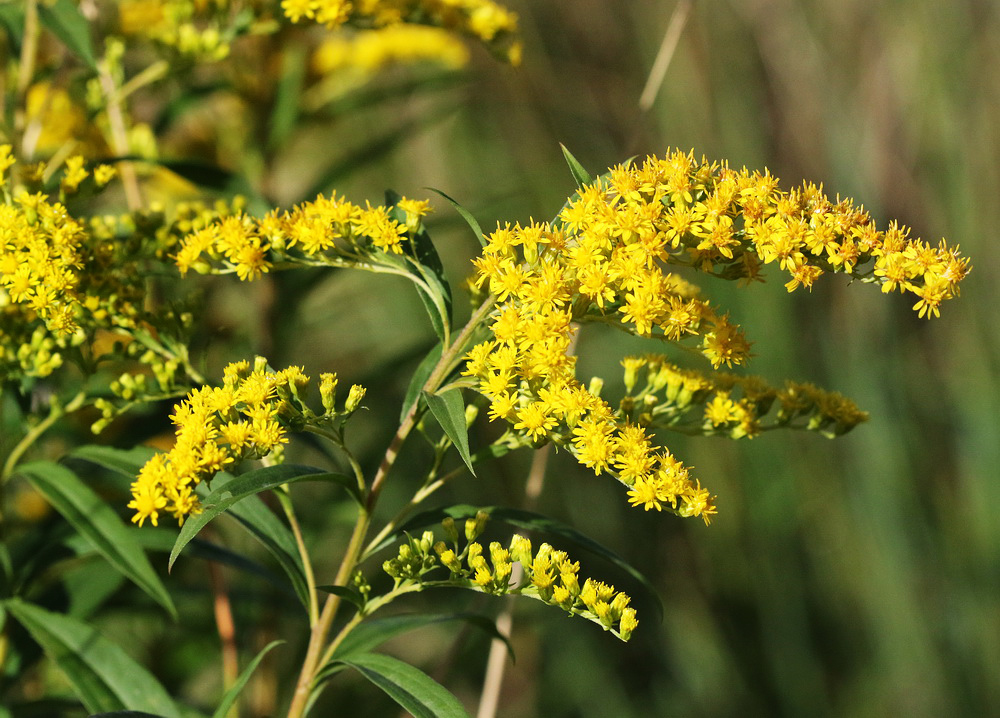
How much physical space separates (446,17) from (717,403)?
1.44 metres

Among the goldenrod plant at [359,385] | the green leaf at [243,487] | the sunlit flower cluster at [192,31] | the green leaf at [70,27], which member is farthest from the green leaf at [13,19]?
the green leaf at [243,487]

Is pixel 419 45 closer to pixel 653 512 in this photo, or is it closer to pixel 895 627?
pixel 653 512

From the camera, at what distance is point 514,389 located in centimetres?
150

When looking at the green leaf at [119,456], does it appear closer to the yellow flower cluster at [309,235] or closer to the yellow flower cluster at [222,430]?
the yellow flower cluster at [222,430]

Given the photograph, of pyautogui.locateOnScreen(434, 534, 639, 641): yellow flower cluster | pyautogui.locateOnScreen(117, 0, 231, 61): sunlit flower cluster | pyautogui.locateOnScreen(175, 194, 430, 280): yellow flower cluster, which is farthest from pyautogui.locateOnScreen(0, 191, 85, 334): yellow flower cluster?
pyautogui.locateOnScreen(117, 0, 231, 61): sunlit flower cluster

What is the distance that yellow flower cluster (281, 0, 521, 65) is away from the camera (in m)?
2.31

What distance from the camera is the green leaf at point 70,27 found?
80.2 inches

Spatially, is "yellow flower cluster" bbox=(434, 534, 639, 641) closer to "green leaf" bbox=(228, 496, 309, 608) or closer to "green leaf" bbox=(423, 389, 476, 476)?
"green leaf" bbox=(423, 389, 476, 476)

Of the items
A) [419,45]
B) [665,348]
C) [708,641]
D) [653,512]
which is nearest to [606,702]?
[708,641]

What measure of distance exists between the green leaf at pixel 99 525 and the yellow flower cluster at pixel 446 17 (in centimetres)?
121

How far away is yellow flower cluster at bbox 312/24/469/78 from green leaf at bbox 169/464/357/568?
227 centimetres

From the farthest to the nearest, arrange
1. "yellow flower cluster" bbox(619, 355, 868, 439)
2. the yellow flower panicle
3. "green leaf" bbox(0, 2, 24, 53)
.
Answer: "green leaf" bbox(0, 2, 24, 53), "yellow flower cluster" bbox(619, 355, 868, 439), the yellow flower panicle

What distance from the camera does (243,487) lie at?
1.29m

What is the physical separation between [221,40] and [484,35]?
712 millimetres
